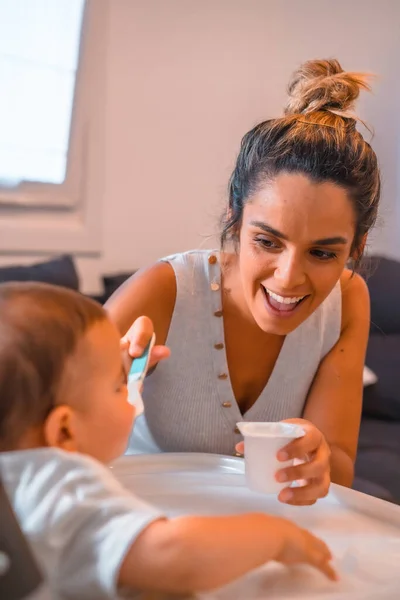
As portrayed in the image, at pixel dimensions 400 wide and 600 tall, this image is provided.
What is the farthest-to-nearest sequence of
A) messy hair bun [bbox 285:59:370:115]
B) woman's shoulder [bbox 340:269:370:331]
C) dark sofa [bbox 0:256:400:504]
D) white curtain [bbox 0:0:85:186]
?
white curtain [bbox 0:0:85:186]
dark sofa [bbox 0:256:400:504]
woman's shoulder [bbox 340:269:370:331]
messy hair bun [bbox 285:59:370:115]

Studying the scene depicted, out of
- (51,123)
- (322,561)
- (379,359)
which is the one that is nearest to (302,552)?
(322,561)

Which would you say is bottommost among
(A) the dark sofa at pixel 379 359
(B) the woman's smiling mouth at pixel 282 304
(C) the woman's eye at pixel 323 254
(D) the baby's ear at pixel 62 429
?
(A) the dark sofa at pixel 379 359

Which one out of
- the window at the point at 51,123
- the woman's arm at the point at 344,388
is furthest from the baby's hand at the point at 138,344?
the window at the point at 51,123

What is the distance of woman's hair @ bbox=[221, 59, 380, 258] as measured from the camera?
130 centimetres

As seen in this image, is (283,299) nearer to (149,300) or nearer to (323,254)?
(323,254)

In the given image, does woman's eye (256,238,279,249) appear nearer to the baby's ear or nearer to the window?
the baby's ear

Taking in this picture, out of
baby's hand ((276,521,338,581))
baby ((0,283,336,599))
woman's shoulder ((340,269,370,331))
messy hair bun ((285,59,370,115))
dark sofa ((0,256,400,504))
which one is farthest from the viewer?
dark sofa ((0,256,400,504))

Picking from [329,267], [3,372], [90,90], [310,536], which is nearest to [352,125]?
[329,267]

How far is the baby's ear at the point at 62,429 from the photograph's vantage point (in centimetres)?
73

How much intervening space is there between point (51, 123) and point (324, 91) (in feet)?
5.21

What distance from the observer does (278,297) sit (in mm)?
1321

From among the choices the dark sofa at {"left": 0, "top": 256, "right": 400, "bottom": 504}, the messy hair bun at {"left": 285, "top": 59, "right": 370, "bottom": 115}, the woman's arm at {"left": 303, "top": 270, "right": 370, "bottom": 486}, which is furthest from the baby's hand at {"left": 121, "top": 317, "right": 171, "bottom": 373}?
the dark sofa at {"left": 0, "top": 256, "right": 400, "bottom": 504}

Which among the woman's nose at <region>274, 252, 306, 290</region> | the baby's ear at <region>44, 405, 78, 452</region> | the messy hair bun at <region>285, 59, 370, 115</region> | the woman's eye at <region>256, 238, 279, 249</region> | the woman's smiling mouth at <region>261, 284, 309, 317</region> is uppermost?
the messy hair bun at <region>285, 59, 370, 115</region>

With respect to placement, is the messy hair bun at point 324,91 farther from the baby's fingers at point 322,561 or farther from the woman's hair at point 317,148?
the baby's fingers at point 322,561
